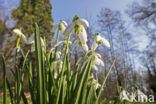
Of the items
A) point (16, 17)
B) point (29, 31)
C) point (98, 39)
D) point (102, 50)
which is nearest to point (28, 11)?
point (16, 17)

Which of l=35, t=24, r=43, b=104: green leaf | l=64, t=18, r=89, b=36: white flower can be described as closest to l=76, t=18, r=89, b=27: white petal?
l=64, t=18, r=89, b=36: white flower

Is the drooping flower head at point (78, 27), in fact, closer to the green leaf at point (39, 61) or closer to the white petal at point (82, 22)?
the white petal at point (82, 22)

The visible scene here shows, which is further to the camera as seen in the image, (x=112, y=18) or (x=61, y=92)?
(x=112, y=18)

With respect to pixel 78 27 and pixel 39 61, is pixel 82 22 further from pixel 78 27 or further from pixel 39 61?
pixel 39 61

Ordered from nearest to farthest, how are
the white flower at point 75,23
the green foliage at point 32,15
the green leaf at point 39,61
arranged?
the green leaf at point 39,61 → the white flower at point 75,23 → the green foliage at point 32,15

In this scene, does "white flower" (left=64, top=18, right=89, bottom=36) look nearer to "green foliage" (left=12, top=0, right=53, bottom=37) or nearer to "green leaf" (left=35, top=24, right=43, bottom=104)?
"green leaf" (left=35, top=24, right=43, bottom=104)

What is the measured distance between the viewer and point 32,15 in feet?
27.7

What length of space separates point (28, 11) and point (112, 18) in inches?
240

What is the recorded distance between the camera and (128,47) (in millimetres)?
12492

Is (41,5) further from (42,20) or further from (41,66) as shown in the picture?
(41,66)

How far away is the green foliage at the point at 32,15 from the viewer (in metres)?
7.83

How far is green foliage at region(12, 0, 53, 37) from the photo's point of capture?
783 cm

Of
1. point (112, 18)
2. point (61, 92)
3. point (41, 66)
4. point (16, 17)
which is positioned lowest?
point (61, 92)

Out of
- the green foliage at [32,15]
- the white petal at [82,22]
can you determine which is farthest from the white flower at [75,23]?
the green foliage at [32,15]
